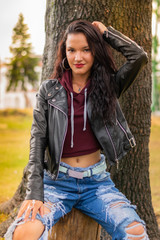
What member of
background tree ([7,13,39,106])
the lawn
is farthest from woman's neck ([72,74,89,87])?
background tree ([7,13,39,106])

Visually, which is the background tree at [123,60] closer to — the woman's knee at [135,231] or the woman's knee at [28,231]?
the woman's knee at [135,231]

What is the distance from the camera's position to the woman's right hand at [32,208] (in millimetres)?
2244

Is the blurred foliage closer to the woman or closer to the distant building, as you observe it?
the distant building

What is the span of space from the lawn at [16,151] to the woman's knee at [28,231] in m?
2.26

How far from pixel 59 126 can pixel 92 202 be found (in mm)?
703

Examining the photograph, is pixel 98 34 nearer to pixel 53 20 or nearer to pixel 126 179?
pixel 53 20

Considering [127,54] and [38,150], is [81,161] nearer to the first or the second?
[38,150]

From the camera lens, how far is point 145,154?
3.87m

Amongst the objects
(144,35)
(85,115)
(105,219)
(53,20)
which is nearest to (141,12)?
(144,35)

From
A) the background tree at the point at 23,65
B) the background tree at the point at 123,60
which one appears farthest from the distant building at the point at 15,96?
the background tree at the point at 123,60

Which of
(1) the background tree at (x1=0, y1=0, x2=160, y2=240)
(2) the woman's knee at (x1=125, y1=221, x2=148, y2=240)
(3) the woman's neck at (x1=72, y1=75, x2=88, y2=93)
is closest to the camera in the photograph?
(2) the woman's knee at (x1=125, y1=221, x2=148, y2=240)

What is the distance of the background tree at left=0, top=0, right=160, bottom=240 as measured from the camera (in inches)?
134

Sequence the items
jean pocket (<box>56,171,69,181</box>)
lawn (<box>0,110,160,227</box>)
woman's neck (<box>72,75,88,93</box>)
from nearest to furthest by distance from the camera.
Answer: jean pocket (<box>56,171,69,181</box>) < woman's neck (<box>72,75,88,93</box>) < lawn (<box>0,110,160,227</box>)

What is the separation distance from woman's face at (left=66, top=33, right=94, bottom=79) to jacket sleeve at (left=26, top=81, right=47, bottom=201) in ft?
1.18
